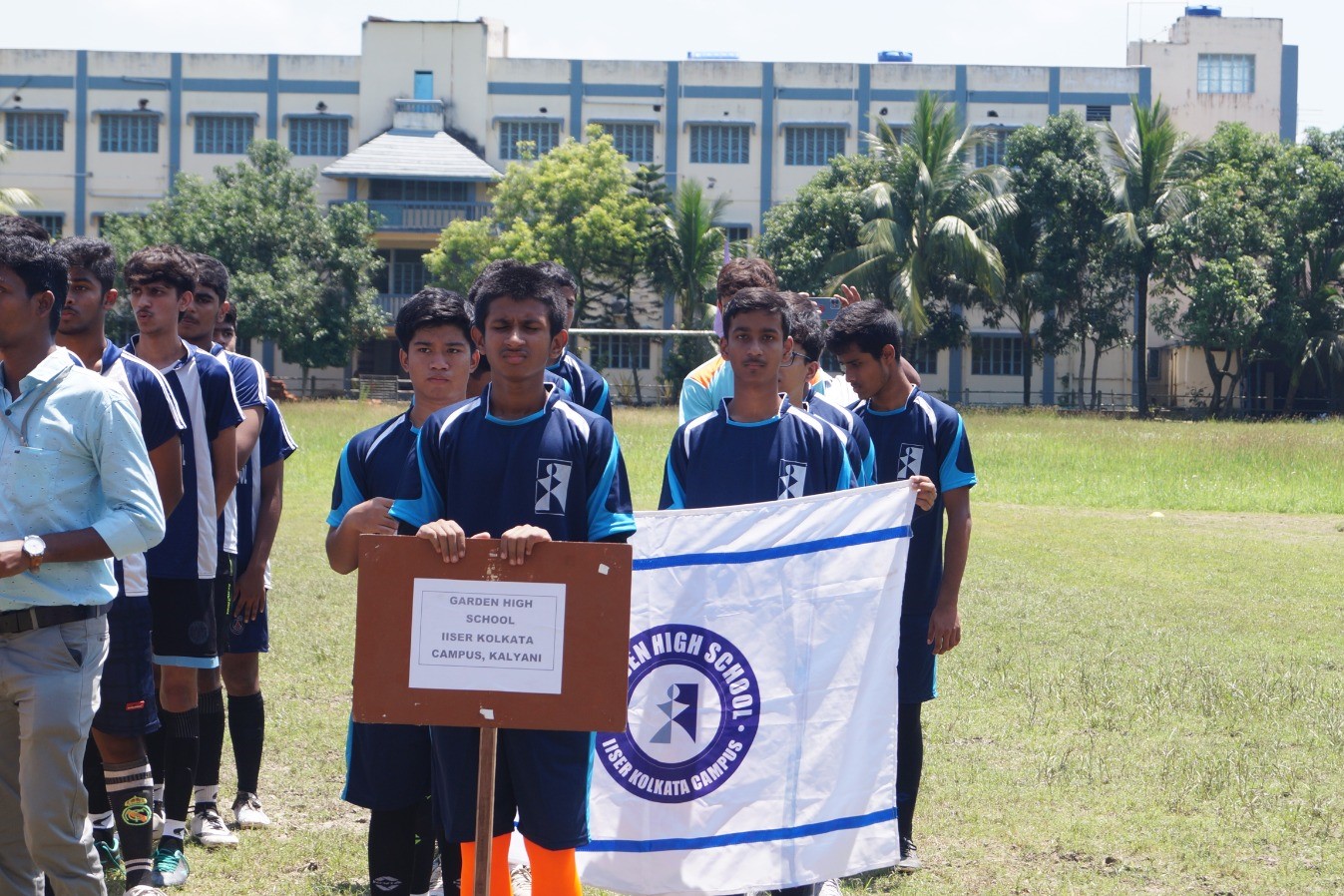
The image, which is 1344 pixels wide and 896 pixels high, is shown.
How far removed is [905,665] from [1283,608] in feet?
24.7

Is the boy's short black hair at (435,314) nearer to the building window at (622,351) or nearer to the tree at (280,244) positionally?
the tree at (280,244)

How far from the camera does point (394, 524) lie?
3.77 m

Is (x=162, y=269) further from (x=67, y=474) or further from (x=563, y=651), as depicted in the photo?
(x=563, y=651)

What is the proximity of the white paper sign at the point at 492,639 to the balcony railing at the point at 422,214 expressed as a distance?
50.5 m

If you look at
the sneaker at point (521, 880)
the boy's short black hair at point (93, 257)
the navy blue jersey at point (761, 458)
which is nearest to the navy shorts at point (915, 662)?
the navy blue jersey at point (761, 458)

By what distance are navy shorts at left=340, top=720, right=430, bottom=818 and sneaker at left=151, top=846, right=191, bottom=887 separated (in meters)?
1.08

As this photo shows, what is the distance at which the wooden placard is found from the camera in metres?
3.18

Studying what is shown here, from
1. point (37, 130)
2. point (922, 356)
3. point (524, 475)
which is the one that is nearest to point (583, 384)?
point (524, 475)

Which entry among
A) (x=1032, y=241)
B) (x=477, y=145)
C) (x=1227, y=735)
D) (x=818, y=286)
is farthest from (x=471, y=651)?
(x=477, y=145)

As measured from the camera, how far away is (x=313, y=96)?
54281 mm

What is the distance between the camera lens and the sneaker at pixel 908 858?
Result: 201 inches

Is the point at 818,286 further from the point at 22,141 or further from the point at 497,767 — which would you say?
the point at 497,767

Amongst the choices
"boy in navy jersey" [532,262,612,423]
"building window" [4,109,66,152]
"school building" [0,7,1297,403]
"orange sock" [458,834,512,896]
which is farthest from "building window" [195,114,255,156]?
"orange sock" [458,834,512,896]

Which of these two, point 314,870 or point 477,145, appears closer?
point 314,870
